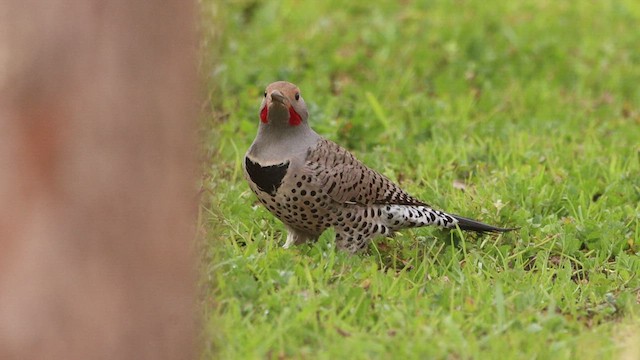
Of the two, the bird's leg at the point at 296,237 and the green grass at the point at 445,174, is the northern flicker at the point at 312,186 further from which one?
the green grass at the point at 445,174

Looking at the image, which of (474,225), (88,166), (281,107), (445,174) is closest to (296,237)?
(281,107)

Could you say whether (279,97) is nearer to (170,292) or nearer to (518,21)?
(170,292)

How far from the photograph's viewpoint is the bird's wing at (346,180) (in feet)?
18.6

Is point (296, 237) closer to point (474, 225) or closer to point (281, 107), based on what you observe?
point (281, 107)

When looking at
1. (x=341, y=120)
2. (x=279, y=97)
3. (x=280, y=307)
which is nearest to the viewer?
(x=280, y=307)

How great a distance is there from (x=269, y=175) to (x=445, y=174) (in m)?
1.98

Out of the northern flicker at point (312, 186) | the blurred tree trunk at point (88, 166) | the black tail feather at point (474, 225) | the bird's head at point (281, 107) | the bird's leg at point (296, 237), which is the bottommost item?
the bird's leg at point (296, 237)

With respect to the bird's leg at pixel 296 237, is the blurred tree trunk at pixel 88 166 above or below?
above

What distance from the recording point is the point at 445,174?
7.29 meters

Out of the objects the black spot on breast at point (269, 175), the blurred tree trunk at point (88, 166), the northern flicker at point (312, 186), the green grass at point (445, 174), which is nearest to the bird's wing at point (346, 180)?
the northern flicker at point (312, 186)

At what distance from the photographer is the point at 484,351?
4562mm

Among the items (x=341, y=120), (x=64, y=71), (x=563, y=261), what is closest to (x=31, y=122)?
(x=64, y=71)

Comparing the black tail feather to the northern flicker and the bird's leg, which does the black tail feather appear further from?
the bird's leg

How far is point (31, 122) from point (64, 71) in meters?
0.15
